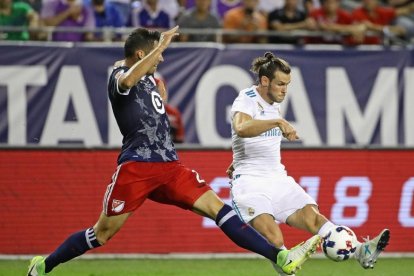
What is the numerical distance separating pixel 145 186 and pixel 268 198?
109cm

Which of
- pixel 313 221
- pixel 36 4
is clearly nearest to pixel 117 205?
pixel 313 221

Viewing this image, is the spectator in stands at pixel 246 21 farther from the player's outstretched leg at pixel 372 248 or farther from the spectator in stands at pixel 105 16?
the player's outstretched leg at pixel 372 248

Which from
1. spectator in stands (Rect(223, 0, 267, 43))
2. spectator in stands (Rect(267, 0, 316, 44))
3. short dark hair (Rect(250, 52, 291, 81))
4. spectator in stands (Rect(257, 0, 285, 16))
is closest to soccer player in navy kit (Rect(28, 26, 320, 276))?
short dark hair (Rect(250, 52, 291, 81))

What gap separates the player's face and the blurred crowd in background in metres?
6.06

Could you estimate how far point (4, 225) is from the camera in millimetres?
12359

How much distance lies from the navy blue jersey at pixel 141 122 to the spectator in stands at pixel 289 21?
724cm

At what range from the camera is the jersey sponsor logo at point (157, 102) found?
31.1 ft

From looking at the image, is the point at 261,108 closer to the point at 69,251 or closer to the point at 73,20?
the point at 69,251

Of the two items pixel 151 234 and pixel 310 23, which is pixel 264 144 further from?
pixel 310 23

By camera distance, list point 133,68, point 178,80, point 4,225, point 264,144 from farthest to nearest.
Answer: point 178,80, point 4,225, point 264,144, point 133,68

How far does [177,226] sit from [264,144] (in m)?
2.93

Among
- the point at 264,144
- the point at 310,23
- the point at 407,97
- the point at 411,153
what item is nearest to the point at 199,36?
the point at 310,23

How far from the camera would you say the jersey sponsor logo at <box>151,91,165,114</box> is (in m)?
9.48

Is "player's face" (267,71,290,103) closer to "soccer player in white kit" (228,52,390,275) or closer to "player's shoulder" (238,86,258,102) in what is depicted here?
"soccer player in white kit" (228,52,390,275)
